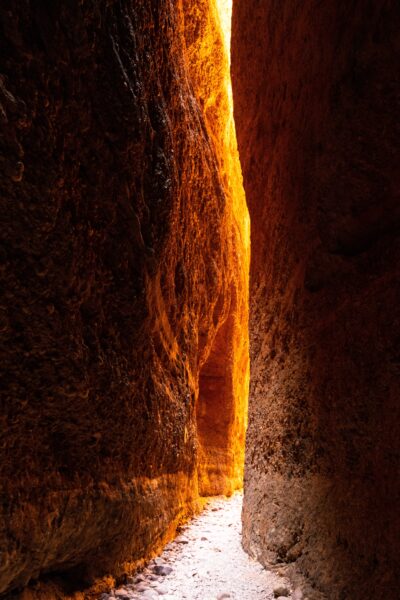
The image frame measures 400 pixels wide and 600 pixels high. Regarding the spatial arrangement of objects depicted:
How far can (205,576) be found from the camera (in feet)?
7.84

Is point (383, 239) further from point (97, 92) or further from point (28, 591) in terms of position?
point (28, 591)

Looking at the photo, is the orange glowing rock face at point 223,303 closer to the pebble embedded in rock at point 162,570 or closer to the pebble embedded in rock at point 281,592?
the pebble embedded in rock at point 162,570

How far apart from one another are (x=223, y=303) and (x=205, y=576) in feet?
13.1

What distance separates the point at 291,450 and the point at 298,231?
1.26 meters

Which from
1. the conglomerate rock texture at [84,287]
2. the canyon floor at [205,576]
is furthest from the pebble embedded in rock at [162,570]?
the conglomerate rock texture at [84,287]

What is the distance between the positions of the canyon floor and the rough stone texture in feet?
0.44

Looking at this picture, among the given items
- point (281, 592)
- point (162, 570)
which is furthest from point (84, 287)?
point (162, 570)

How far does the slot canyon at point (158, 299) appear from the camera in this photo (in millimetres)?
1613

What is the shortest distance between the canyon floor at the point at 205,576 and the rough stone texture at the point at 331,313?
13 centimetres

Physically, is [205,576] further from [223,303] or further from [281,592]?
[223,303]

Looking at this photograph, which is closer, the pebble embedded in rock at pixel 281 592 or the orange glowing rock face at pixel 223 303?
the pebble embedded in rock at pixel 281 592

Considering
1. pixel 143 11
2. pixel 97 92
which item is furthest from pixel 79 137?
pixel 143 11

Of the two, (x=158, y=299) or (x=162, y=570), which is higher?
(x=158, y=299)

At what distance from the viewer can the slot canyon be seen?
1613 millimetres
